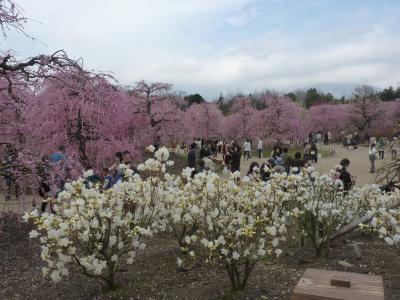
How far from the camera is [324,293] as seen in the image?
2.36 metres

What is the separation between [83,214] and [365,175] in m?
16.0

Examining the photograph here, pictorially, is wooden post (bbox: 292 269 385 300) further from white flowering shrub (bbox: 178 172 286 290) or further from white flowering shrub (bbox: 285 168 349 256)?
white flowering shrub (bbox: 285 168 349 256)

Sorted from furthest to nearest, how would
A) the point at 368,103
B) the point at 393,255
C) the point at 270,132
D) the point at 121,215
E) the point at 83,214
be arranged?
the point at 368,103 < the point at 270,132 < the point at 393,255 < the point at 121,215 < the point at 83,214

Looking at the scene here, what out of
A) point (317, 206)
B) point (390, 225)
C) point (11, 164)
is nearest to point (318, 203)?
point (317, 206)

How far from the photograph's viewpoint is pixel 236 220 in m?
3.87

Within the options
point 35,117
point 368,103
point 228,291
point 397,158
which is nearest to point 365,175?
point 397,158

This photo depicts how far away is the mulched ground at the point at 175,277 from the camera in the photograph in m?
4.40

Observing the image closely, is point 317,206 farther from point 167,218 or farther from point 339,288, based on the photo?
point 339,288

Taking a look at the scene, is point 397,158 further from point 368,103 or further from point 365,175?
point 368,103

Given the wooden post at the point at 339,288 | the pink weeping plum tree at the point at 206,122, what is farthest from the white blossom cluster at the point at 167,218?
the pink weeping plum tree at the point at 206,122

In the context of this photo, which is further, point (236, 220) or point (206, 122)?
point (206, 122)

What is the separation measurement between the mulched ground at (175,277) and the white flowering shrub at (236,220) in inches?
14.1

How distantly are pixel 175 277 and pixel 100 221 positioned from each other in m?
1.29

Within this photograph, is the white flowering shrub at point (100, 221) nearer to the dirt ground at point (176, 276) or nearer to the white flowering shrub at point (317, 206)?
the dirt ground at point (176, 276)
